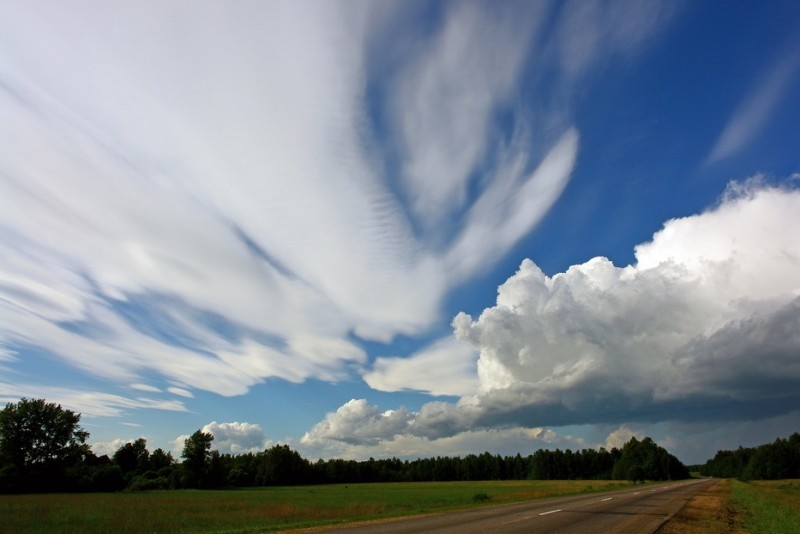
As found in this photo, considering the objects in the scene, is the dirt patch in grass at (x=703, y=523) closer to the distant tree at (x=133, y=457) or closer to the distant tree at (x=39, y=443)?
the distant tree at (x=39, y=443)

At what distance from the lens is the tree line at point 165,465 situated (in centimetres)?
7975

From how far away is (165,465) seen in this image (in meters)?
123

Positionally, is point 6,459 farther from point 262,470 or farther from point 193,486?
point 262,470

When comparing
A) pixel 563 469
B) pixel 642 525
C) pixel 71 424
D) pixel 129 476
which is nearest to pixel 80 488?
pixel 71 424

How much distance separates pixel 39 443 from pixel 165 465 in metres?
45.7

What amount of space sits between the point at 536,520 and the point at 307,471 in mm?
149315

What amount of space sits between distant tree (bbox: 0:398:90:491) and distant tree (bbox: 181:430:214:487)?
24197mm

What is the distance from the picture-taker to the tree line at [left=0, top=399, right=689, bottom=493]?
7975cm

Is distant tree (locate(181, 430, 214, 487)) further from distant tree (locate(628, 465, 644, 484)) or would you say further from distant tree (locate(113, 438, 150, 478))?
distant tree (locate(628, 465, 644, 484))

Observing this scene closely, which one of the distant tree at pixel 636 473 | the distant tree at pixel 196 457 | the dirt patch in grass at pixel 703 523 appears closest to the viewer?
the dirt patch in grass at pixel 703 523

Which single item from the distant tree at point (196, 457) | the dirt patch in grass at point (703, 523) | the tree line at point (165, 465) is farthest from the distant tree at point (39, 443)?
the dirt patch in grass at point (703, 523)

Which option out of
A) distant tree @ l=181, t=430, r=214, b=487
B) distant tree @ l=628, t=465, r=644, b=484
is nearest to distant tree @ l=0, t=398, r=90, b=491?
distant tree @ l=181, t=430, r=214, b=487

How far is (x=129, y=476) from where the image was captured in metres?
101

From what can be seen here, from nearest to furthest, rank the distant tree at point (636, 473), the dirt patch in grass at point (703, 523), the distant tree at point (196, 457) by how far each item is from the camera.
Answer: the dirt patch in grass at point (703, 523), the distant tree at point (196, 457), the distant tree at point (636, 473)
